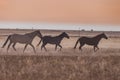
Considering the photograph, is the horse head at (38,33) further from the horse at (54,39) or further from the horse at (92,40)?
the horse at (92,40)

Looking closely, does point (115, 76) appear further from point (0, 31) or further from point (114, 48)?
point (0, 31)

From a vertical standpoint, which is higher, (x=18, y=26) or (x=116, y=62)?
(x=18, y=26)

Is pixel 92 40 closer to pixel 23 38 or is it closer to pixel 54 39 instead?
pixel 54 39

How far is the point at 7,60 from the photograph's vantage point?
95cm

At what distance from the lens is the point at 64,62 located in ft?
3.16

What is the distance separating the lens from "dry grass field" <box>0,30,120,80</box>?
0.95 m

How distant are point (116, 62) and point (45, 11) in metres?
0.32

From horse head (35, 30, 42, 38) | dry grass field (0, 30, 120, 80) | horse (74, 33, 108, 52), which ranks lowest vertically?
dry grass field (0, 30, 120, 80)

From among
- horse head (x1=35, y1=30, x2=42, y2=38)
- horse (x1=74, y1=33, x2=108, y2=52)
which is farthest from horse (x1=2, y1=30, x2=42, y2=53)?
horse (x1=74, y1=33, x2=108, y2=52)

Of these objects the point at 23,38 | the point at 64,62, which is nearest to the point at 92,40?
the point at 64,62

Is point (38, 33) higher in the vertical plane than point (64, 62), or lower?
higher

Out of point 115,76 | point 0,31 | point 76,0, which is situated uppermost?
point 76,0

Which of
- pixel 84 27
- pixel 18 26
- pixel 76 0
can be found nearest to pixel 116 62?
pixel 84 27

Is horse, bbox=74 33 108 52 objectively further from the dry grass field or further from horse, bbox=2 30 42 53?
horse, bbox=2 30 42 53
